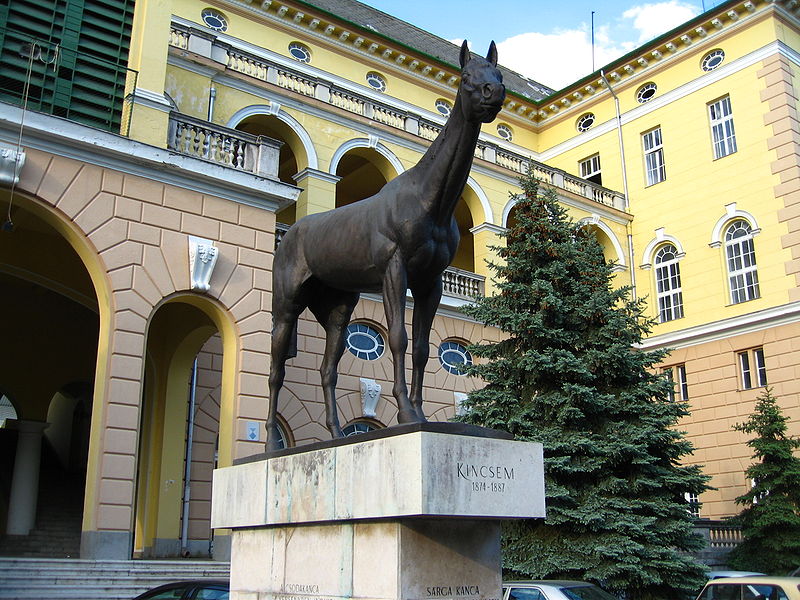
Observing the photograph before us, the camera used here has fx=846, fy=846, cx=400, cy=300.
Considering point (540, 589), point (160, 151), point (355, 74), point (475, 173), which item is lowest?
point (540, 589)

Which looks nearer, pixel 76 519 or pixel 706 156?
pixel 76 519

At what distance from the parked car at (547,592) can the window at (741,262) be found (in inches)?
730

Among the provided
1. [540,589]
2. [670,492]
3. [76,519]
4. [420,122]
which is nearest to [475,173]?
[420,122]

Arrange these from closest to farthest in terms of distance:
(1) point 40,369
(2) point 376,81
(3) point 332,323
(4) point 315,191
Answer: (3) point 332,323, (1) point 40,369, (4) point 315,191, (2) point 376,81

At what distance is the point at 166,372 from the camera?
63.5 ft

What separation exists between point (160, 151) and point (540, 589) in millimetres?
10747

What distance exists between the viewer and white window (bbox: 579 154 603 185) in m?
34.4

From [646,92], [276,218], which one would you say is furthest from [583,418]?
[646,92]

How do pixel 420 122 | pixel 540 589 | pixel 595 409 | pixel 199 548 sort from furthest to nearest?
1. pixel 420 122
2. pixel 199 548
3. pixel 595 409
4. pixel 540 589

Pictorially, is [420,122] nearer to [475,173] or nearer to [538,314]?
[475,173]

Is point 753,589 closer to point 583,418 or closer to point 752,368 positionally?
point 583,418

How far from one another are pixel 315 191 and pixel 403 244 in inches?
652

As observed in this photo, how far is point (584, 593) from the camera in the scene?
1184 cm

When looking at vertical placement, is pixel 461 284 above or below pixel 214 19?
below
